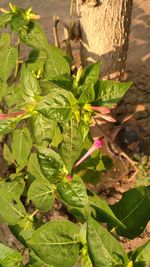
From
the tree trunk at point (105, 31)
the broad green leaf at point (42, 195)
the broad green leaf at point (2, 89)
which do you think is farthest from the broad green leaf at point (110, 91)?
the tree trunk at point (105, 31)

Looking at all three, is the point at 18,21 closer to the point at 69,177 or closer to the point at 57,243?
the point at 69,177

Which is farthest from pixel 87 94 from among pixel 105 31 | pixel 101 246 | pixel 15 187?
pixel 105 31

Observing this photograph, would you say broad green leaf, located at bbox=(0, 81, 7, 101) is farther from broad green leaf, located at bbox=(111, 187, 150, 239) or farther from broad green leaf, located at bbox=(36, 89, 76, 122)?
broad green leaf, located at bbox=(111, 187, 150, 239)

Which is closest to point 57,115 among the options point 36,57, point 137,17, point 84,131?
point 84,131

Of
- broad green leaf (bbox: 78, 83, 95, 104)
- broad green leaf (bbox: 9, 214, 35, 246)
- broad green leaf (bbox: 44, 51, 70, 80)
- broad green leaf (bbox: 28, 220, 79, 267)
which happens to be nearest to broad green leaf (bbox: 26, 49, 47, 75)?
broad green leaf (bbox: 44, 51, 70, 80)

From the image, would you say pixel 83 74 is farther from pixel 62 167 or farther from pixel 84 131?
pixel 62 167

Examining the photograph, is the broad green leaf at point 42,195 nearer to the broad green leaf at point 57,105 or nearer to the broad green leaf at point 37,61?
the broad green leaf at point 57,105
